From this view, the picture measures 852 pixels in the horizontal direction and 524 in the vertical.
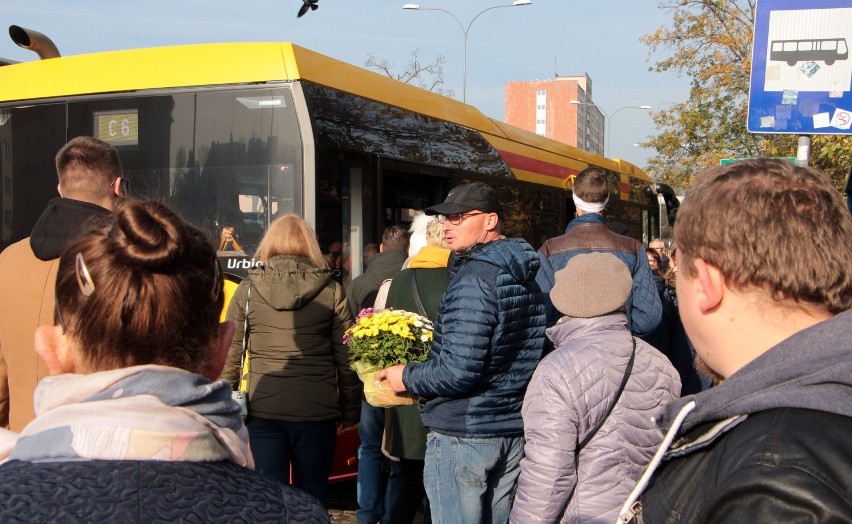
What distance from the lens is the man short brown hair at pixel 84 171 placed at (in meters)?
3.30

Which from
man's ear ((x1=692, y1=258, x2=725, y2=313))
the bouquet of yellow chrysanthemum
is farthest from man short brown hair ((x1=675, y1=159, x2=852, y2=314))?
the bouquet of yellow chrysanthemum

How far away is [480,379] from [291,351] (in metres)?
1.28

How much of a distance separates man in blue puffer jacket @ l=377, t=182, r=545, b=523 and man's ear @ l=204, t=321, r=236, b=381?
73.4 inches

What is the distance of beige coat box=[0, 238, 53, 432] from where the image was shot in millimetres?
3211

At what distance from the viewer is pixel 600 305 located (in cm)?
314

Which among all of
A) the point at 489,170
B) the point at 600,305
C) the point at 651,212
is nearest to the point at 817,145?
the point at 651,212

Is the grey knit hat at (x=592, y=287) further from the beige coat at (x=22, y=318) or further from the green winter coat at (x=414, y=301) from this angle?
the beige coat at (x=22, y=318)

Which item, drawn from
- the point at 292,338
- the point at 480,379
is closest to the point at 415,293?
the point at 292,338

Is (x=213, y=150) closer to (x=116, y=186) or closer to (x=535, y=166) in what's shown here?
(x=116, y=186)

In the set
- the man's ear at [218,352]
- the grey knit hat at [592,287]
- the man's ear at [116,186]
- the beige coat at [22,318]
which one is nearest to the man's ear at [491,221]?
the grey knit hat at [592,287]

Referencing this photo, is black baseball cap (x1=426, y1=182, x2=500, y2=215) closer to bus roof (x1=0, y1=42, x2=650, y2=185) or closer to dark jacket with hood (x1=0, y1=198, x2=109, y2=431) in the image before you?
dark jacket with hood (x1=0, y1=198, x2=109, y2=431)

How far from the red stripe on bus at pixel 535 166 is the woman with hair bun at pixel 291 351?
6105mm

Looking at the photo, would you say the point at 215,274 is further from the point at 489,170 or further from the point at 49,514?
the point at 489,170

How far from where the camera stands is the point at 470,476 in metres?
3.67
